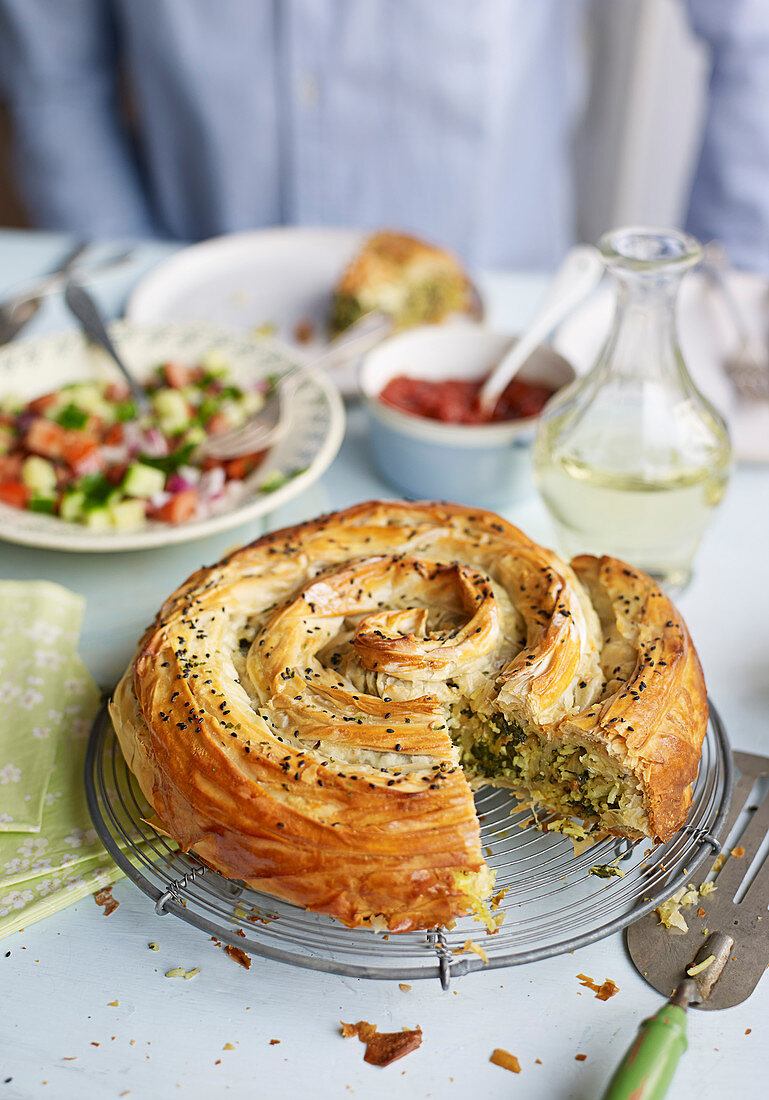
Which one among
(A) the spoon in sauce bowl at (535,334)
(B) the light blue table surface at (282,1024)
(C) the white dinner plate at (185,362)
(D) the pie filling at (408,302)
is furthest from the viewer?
(D) the pie filling at (408,302)

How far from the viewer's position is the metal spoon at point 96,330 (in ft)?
10.5

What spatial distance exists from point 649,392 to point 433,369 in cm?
92

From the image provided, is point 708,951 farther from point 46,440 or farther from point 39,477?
point 46,440

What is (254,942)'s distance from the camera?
159cm

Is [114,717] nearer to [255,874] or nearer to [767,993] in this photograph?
[255,874]

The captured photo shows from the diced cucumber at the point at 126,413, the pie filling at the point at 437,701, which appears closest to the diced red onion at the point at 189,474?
the diced cucumber at the point at 126,413

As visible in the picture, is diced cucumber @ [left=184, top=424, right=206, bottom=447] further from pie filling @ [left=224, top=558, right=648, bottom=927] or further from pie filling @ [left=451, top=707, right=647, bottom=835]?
pie filling @ [left=451, top=707, right=647, bottom=835]

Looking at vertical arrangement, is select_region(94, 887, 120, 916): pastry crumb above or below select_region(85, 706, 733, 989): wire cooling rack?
below

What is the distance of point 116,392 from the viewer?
3270mm

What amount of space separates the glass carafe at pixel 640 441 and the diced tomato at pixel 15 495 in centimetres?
150

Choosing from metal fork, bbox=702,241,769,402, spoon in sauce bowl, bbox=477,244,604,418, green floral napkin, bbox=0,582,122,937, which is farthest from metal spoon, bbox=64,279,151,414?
metal fork, bbox=702,241,769,402

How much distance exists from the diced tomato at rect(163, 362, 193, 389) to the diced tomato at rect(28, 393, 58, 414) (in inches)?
14.6

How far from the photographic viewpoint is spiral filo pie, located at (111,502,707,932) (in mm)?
1651

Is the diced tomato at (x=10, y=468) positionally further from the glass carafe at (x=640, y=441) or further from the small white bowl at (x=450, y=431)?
the glass carafe at (x=640, y=441)
